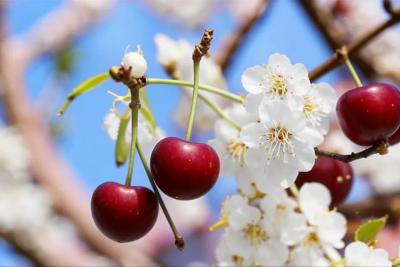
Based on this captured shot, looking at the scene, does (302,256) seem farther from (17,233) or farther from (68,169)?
(68,169)

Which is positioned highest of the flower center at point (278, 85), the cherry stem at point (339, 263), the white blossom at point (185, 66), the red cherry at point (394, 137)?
the white blossom at point (185, 66)

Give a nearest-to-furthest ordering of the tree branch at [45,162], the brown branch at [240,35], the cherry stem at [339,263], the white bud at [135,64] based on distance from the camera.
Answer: the white bud at [135,64] < the cherry stem at [339,263] < the brown branch at [240,35] < the tree branch at [45,162]

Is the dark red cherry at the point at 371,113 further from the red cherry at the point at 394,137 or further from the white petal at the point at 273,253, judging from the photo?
the white petal at the point at 273,253

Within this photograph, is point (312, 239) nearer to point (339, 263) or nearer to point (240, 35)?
point (339, 263)

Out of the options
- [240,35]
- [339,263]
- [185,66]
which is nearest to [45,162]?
[240,35]

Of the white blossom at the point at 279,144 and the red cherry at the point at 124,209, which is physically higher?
the white blossom at the point at 279,144

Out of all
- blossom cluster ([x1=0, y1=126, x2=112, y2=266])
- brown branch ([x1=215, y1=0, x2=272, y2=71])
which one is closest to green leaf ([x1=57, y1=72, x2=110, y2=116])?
brown branch ([x1=215, y1=0, x2=272, y2=71])

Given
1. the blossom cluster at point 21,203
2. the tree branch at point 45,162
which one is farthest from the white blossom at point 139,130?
the tree branch at point 45,162
